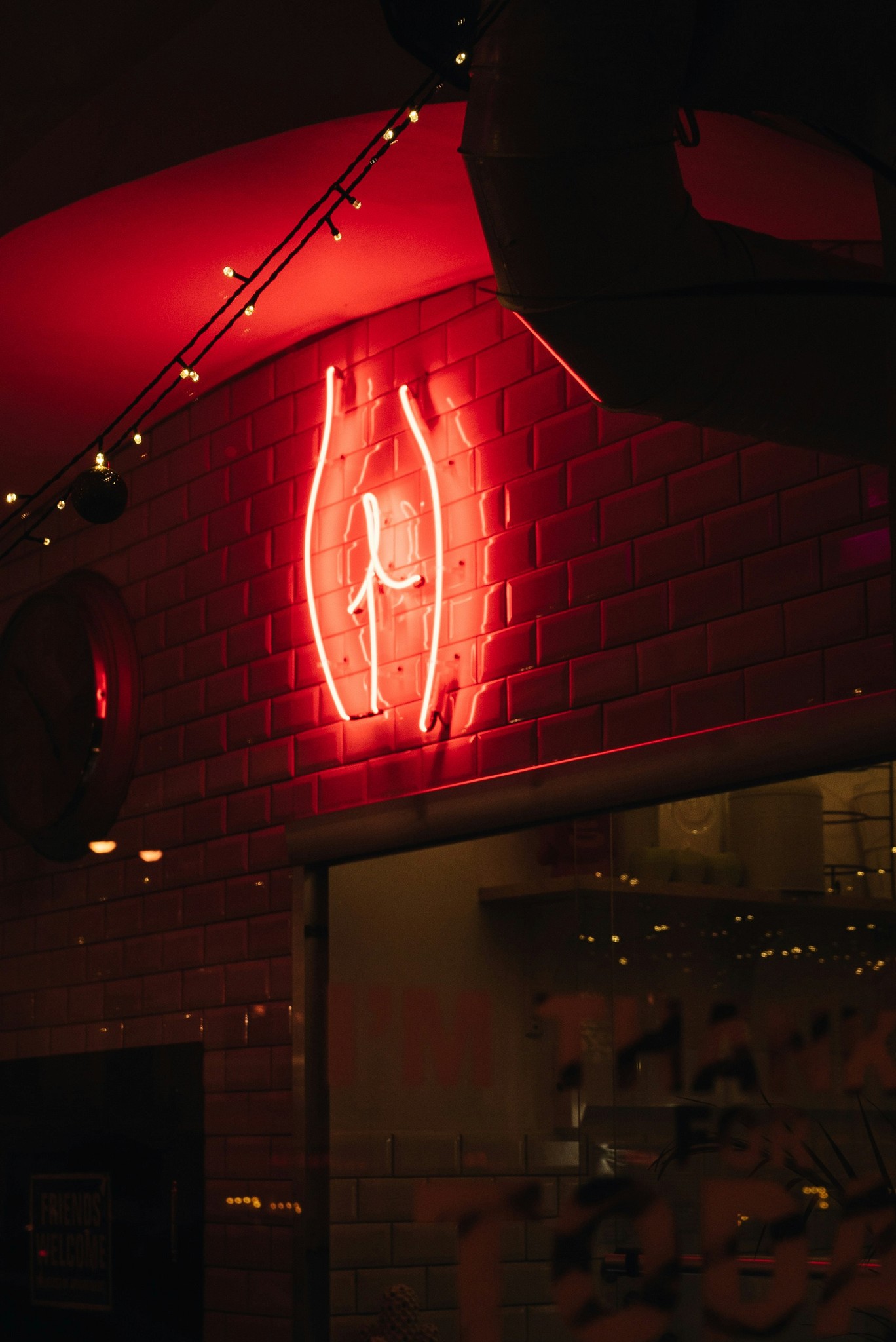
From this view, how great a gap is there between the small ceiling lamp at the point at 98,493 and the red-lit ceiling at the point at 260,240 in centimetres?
45

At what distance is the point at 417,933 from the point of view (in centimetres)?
376

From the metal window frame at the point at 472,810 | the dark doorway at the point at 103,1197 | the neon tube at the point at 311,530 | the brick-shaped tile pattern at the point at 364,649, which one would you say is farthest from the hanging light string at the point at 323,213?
the dark doorway at the point at 103,1197

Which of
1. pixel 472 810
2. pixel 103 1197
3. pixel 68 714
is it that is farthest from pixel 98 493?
pixel 103 1197

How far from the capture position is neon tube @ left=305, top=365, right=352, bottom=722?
3959 millimetres

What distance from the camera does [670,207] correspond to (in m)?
2.08

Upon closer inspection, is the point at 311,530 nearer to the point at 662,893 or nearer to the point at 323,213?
the point at 323,213

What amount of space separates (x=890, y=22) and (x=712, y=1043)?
1.83m

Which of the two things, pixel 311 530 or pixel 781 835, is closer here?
pixel 781 835

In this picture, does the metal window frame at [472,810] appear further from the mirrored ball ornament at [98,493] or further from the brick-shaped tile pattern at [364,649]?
the mirrored ball ornament at [98,493]

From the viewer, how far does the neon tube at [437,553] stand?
372cm

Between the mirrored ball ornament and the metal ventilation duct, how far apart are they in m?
1.70

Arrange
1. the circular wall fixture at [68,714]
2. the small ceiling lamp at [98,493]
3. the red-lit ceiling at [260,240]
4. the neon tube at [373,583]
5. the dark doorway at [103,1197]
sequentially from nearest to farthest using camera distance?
the red-lit ceiling at [260,240], the small ceiling lamp at [98,493], the neon tube at [373,583], the dark doorway at [103,1197], the circular wall fixture at [68,714]

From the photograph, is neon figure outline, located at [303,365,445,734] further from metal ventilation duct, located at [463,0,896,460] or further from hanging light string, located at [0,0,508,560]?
metal ventilation duct, located at [463,0,896,460]

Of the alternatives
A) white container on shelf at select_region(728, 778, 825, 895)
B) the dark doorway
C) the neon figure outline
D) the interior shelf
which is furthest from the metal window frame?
the dark doorway
